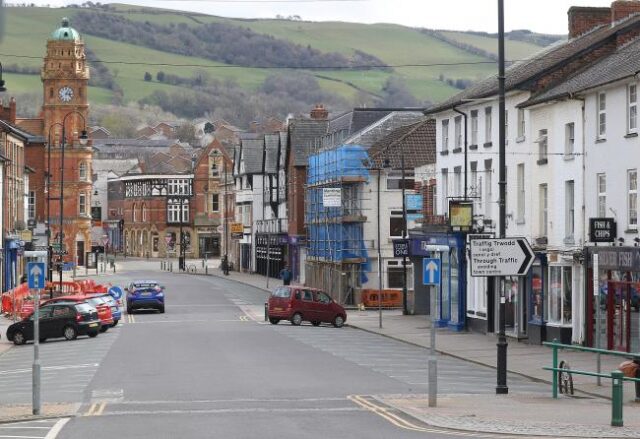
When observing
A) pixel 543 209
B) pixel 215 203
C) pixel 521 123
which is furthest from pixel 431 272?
pixel 215 203

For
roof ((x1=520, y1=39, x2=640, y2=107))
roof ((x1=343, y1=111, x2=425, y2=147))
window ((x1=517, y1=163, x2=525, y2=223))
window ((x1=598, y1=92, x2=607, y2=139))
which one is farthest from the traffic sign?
roof ((x1=343, y1=111, x2=425, y2=147))

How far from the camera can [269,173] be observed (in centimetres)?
11225

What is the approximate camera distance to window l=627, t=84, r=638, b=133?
129ft

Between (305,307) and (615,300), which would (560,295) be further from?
(305,307)

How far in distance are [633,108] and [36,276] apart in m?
19.7

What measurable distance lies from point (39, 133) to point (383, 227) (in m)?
68.8

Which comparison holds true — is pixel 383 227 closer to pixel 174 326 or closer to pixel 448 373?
pixel 174 326

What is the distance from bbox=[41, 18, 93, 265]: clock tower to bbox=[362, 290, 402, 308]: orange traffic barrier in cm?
6837

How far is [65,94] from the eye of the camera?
138 metres

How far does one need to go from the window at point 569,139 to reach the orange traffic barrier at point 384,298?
90.5 ft

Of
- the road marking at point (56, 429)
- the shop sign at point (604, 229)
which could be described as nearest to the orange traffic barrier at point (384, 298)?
the shop sign at point (604, 229)

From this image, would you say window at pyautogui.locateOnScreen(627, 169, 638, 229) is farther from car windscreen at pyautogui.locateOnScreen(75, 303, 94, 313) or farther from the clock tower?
the clock tower

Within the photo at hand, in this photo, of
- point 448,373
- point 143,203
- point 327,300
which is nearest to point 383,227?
point 327,300

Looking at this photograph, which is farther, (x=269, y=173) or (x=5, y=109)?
(x=269, y=173)
